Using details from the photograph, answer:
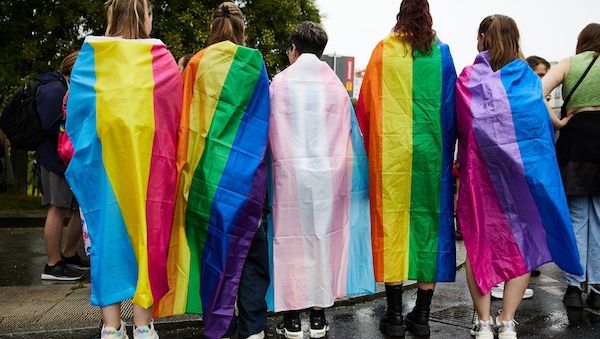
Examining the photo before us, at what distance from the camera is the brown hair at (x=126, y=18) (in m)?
3.33

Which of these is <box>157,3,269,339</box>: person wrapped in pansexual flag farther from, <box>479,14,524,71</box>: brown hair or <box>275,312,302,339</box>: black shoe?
<box>479,14,524,71</box>: brown hair

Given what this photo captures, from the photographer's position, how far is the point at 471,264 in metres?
3.71

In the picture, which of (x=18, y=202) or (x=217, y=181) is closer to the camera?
(x=217, y=181)

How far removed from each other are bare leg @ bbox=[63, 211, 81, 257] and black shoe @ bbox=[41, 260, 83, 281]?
23cm

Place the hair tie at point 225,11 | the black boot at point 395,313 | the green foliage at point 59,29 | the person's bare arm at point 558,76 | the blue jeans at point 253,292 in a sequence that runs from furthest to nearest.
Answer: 1. the green foliage at point 59,29
2. the person's bare arm at point 558,76
3. the black boot at point 395,313
4. the hair tie at point 225,11
5. the blue jeans at point 253,292

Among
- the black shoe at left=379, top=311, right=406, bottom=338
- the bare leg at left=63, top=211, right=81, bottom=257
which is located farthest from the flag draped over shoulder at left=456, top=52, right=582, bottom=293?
the bare leg at left=63, top=211, right=81, bottom=257

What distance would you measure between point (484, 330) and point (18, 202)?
8.24 meters

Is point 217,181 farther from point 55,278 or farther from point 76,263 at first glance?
point 76,263

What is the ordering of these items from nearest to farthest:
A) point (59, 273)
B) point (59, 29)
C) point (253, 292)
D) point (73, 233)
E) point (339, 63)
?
point (253, 292) → point (59, 273) → point (73, 233) → point (59, 29) → point (339, 63)

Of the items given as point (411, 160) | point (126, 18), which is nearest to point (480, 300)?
point (411, 160)

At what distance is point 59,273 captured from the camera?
17.0 ft

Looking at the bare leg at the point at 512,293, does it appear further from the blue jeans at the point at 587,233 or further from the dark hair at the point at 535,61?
the dark hair at the point at 535,61

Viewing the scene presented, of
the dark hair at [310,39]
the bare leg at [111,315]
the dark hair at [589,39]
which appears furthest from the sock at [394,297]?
the dark hair at [589,39]

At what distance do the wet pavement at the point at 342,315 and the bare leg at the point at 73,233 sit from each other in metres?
0.36
